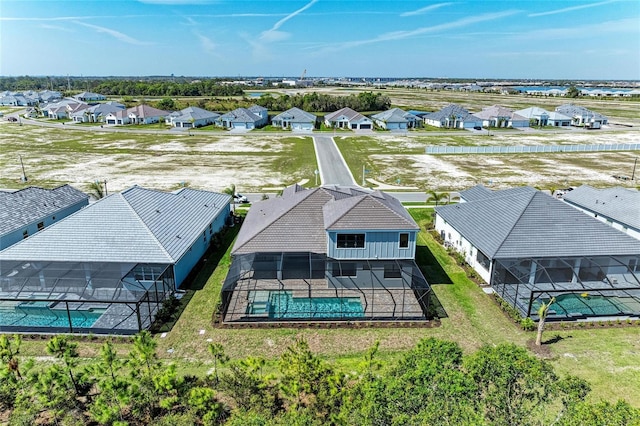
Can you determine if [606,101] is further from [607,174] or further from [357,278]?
[357,278]

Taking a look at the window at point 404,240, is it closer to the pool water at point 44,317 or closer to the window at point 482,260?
the window at point 482,260

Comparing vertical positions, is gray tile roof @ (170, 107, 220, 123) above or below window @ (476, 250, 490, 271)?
above

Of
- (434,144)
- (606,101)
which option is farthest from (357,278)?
(606,101)

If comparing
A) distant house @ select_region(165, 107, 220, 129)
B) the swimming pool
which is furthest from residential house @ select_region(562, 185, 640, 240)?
distant house @ select_region(165, 107, 220, 129)

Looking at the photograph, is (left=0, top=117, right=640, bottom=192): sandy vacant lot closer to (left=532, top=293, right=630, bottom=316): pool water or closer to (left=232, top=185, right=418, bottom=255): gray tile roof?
(left=232, top=185, right=418, bottom=255): gray tile roof

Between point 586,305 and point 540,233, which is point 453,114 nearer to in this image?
point 540,233
